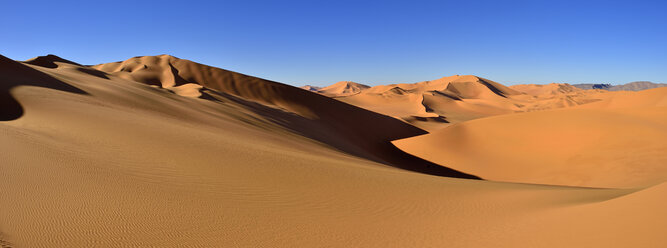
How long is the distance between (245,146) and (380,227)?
4331mm

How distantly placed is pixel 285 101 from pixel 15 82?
860 inches

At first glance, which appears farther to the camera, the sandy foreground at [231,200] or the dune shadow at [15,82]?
the dune shadow at [15,82]

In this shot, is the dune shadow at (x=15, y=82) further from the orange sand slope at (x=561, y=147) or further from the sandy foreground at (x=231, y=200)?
the orange sand slope at (x=561, y=147)

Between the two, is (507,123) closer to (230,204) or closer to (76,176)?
(230,204)

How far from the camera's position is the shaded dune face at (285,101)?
20.7m

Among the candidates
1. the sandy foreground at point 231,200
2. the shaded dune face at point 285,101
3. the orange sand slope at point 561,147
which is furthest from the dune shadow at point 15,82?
the orange sand slope at point 561,147

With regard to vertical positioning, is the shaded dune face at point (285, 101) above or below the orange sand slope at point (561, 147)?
above

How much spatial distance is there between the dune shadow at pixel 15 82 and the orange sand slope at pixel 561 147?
12.8m

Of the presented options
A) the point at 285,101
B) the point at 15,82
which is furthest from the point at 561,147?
the point at 285,101

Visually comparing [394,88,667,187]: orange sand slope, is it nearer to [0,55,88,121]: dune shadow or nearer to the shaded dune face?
the shaded dune face

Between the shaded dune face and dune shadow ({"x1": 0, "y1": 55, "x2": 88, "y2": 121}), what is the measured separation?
351 inches

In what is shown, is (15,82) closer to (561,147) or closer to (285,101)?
(561,147)

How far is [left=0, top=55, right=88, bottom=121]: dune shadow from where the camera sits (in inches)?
313

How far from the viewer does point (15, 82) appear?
10.1 m
